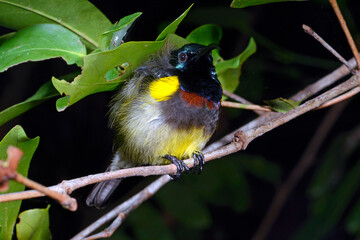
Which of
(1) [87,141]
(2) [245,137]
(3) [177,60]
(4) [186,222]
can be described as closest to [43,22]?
(3) [177,60]

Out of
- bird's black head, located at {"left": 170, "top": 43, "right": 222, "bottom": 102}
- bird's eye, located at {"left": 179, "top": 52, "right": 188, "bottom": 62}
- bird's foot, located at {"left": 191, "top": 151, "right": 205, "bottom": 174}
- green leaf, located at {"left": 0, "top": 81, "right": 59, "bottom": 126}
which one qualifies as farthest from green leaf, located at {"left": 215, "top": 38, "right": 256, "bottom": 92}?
green leaf, located at {"left": 0, "top": 81, "right": 59, "bottom": 126}

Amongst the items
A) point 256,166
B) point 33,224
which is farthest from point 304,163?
point 33,224

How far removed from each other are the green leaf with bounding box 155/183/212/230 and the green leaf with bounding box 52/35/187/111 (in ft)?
4.70

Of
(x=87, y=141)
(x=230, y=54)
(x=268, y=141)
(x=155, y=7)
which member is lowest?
(x=268, y=141)

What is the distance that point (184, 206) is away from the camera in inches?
108

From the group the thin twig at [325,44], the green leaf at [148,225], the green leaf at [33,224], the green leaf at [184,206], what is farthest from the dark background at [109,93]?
the green leaf at [33,224]

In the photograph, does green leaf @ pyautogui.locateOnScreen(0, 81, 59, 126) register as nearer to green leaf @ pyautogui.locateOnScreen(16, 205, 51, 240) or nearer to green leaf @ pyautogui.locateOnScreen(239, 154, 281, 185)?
green leaf @ pyautogui.locateOnScreen(16, 205, 51, 240)

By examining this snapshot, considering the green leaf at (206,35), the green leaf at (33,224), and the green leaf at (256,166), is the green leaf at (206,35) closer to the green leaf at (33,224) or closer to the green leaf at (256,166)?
the green leaf at (33,224)

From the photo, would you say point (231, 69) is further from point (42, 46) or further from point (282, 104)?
point (42, 46)

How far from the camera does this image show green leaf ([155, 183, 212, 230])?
2676 mm

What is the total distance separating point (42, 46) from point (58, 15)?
0.48 feet

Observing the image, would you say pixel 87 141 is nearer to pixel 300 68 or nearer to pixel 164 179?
pixel 164 179

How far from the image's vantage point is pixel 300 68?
10.3 ft

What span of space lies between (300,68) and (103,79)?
2071 mm
